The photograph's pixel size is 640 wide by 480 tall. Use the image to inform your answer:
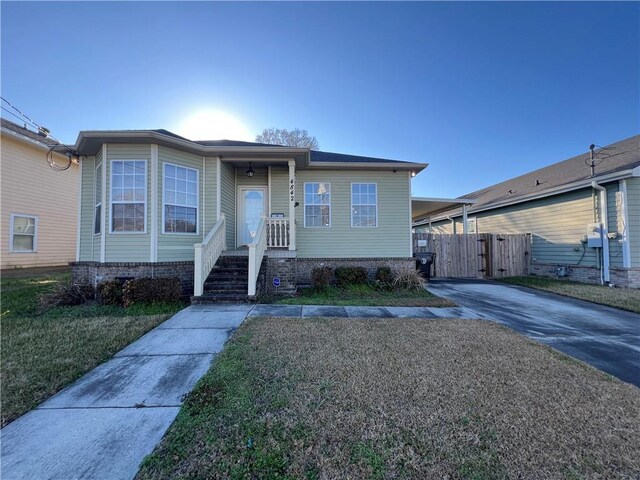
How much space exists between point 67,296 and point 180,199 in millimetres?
3375

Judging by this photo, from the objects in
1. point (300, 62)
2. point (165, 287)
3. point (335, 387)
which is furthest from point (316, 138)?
point (335, 387)

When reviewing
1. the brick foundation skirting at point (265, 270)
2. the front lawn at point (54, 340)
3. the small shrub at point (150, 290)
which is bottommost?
the front lawn at point (54, 340)

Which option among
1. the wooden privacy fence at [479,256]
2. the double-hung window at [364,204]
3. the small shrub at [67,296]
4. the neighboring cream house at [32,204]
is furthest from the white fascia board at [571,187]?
the neighboring cream house at [32,204]

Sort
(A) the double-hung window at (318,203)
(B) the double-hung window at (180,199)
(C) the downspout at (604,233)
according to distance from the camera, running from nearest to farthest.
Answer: (B) the double-hung window at (180,199)
(C) the downspout at (604,233)
(A) the double-hung window at (318,203)

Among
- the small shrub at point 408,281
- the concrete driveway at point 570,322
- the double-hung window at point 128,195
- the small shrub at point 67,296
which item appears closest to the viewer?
the concrete driveway at point 570,322

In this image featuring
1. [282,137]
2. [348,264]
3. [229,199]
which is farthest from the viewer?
[282,137]

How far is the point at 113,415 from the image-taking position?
2.27 m

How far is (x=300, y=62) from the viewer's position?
30.1 ft

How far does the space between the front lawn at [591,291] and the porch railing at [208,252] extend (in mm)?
9838

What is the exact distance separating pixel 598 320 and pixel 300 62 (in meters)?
10.8

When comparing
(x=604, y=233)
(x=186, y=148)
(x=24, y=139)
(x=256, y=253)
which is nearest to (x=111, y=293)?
(x=256, y=253)

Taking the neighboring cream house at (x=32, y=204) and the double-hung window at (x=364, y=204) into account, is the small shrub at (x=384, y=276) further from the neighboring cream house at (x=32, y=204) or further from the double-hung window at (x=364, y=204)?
the neighboring cream house at (x=32, y=204)

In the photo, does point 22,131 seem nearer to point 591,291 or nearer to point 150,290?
point 150,290

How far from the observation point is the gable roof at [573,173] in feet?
28.9
